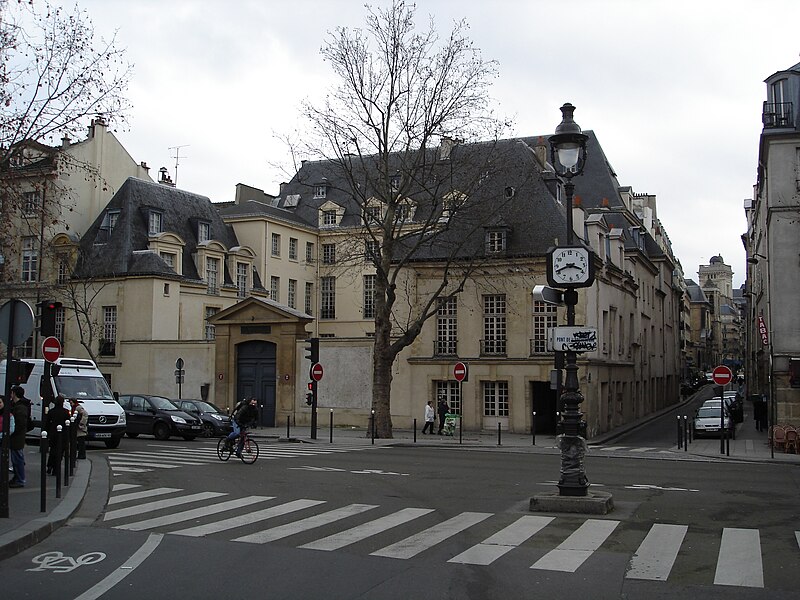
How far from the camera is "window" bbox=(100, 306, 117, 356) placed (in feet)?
143

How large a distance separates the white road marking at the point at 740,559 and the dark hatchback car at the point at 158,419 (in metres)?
21.8

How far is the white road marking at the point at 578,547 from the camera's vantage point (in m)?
8.96

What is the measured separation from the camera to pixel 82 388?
2597 centimetres

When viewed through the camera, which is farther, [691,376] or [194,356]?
[691,376]

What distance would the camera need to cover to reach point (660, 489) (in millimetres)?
15852

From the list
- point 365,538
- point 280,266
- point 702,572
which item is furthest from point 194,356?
point 702,572

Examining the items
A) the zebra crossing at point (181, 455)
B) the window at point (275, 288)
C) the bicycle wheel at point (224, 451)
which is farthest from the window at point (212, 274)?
the bicycle wheel at point (224, 451)

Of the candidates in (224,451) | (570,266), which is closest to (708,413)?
(224,451)

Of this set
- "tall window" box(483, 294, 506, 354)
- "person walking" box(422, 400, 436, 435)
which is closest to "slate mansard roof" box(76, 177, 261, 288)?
"person walking" box(422, 400, 436, 435)

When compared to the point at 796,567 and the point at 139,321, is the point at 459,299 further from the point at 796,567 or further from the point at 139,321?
the point at 796,567

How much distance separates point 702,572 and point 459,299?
91.9 feet

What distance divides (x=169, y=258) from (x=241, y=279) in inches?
206

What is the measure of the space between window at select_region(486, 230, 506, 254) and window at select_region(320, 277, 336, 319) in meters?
17.7

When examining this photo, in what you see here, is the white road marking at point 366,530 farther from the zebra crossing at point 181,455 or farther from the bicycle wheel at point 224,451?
the bicycle wheel at point 224,451
